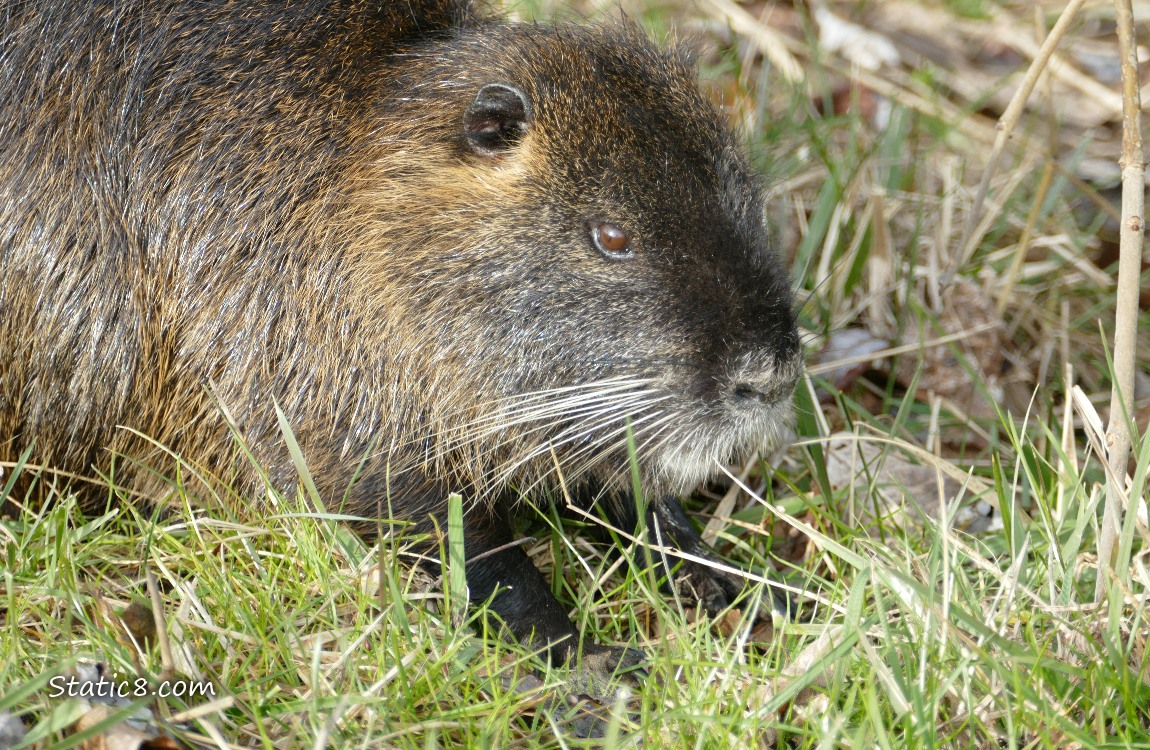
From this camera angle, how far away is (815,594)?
2.65 m

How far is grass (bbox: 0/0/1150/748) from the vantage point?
2.11 metres

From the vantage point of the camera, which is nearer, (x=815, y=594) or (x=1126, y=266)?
(x=1126, y=266)

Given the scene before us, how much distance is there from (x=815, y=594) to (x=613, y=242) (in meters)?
0.88

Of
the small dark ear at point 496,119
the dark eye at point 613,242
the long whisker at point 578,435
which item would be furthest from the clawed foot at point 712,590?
the small dark ear at point 496,119

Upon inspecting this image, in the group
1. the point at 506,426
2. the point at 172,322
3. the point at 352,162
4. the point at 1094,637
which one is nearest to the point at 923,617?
the point at 1094,637

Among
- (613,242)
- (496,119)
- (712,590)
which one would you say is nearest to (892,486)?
(712,590)

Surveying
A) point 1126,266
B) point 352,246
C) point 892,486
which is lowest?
point 892,486

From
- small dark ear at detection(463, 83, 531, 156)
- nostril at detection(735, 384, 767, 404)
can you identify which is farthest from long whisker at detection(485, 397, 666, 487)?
small dark ear at detection(463, 83, 531, 156)

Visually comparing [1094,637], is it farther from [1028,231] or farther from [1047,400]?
[1028,231]

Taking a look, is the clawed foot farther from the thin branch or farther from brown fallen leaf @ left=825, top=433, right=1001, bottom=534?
the thin branch

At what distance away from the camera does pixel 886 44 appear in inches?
201

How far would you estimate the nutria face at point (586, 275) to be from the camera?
8.27 ft

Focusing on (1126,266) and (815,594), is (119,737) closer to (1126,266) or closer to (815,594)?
(815,594)

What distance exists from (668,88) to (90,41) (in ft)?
4.31
